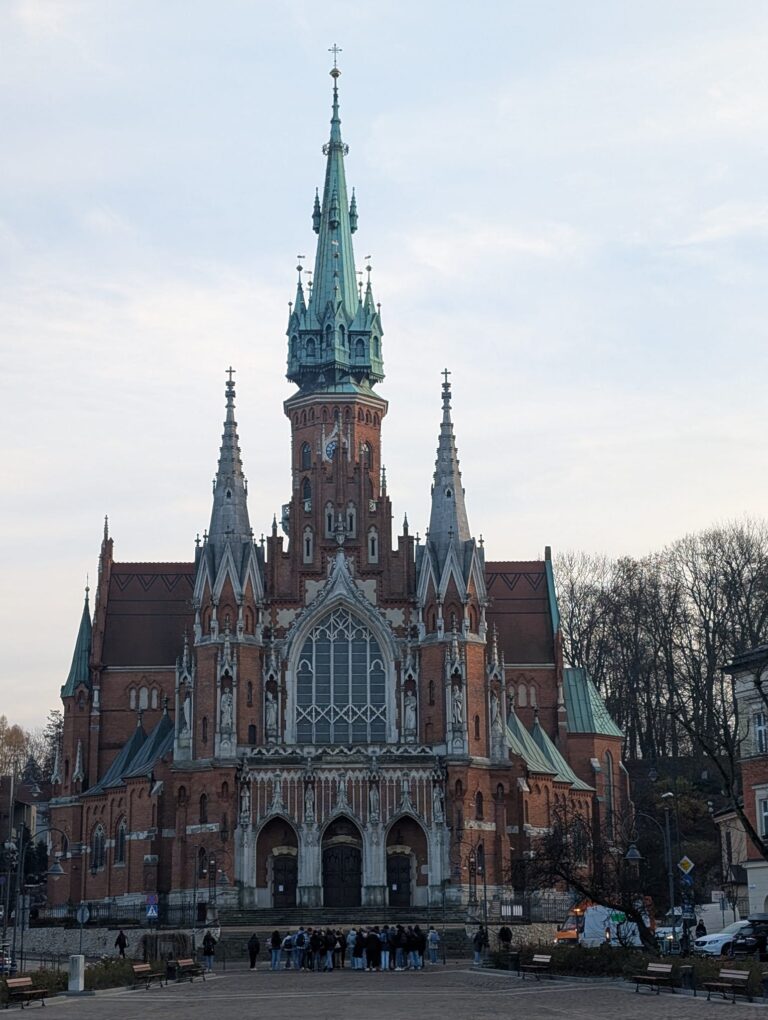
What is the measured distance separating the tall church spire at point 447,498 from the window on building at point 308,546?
5880mm

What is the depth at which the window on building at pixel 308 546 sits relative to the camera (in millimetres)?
84188

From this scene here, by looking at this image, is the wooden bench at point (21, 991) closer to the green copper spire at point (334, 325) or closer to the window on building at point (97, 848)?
the window on building at point (97, 848)

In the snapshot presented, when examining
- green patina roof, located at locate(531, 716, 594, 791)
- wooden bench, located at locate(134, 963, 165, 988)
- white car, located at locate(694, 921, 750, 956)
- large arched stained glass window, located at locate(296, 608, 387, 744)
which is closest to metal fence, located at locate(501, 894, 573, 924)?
green patina roof, located at locate(531, 716, 594, 791)

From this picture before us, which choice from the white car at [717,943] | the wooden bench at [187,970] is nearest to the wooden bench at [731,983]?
the white car at [717,943]

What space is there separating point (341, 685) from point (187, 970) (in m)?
29.8

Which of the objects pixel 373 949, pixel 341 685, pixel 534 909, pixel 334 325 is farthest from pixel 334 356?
pixel 373 949

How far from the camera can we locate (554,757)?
91312 mm

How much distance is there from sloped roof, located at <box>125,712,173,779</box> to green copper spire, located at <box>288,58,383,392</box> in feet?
67.9

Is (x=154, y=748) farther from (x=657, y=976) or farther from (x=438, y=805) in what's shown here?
(x=657, y=976)

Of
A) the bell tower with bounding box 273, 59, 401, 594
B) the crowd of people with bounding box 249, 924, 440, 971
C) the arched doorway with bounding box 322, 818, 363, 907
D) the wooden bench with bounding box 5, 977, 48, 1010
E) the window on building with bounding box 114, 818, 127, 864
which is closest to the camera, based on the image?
the wooden bench with bounding box 5, 977, 48, 1010

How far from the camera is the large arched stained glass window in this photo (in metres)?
81.6

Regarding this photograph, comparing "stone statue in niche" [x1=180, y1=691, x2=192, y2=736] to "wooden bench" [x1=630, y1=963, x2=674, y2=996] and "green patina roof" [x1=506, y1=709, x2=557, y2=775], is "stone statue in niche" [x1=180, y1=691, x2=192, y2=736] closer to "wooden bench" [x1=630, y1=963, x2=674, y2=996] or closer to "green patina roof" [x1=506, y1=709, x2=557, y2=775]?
"green patina roof" [x1=506, y1=709, x2=557, y2=775]

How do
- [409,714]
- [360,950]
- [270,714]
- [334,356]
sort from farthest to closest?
1. [334,356]
2. [409,714]
3. [270,714]
4. [360,950]

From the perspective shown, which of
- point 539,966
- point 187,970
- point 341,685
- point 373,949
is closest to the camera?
point 539,966
